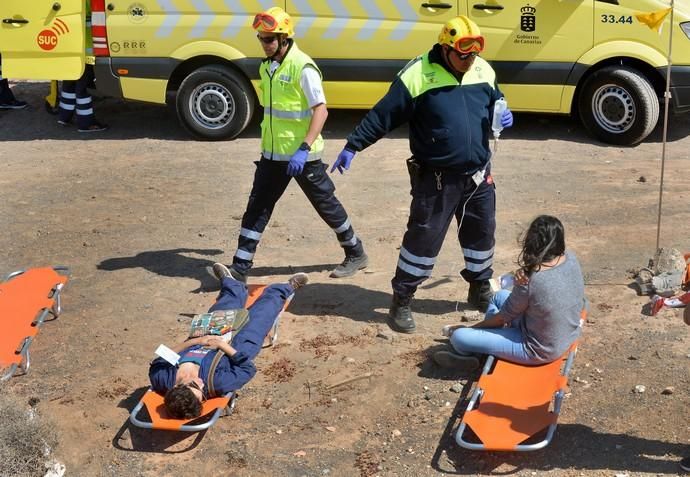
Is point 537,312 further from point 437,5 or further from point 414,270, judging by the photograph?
point 437,5

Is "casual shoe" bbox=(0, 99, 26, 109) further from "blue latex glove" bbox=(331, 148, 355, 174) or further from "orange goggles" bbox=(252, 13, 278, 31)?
"blue latex glove" bbox=(331, 148, 355, 174)

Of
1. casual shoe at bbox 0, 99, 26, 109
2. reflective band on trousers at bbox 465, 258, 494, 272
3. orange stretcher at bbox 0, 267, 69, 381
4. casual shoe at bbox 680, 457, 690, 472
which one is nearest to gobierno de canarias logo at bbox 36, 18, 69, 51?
casual shoe at bbox 0, 99, 26, 109

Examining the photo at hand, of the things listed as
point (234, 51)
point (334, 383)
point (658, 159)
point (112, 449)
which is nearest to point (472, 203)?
point (334, 383)

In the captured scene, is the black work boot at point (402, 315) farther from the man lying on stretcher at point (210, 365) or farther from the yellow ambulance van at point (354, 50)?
the yellow ambulance van at point (354, 50)

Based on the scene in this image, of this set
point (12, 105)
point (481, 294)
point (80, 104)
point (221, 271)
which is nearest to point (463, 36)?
point (481, 294)

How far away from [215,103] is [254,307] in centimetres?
506

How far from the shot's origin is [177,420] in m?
5.54

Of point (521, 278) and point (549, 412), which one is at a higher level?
point (521, 278)

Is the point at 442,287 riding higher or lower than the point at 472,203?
lower

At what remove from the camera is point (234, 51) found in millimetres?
11008

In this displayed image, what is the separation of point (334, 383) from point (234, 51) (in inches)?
228

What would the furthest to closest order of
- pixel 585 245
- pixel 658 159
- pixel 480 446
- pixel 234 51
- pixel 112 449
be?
pixel 234 51 → pixel 658 159 → pixel 585 245 → pixel 112 449 → pixel 480 446

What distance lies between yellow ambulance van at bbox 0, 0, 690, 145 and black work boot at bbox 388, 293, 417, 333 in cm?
460

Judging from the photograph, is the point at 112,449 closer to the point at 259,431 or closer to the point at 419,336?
the point at 259,431
